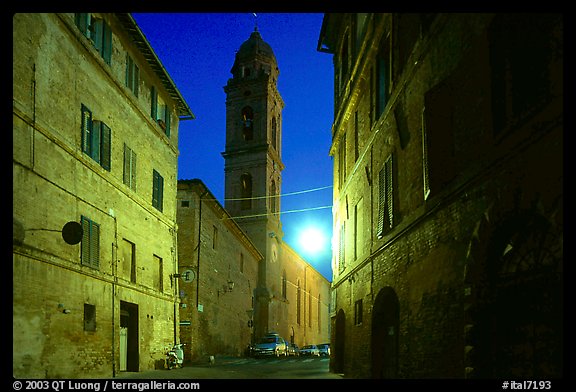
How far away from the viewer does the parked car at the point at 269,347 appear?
3512 cm

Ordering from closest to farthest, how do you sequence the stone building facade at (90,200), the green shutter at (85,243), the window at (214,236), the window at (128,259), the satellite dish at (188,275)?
the stone building facade at (90,200), the green shutter at (85,243), the window at (128,259), the satellite dish at (188,275), the window at (214,236)

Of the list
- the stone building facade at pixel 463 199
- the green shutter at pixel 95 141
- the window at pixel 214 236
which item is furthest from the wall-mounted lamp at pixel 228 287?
the stone building facade at pixel 463 199

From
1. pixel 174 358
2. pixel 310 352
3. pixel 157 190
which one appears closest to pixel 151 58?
pixel 157 190

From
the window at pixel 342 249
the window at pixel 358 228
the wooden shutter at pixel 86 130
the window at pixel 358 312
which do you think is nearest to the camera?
the wooden shutter at pixel 86 130

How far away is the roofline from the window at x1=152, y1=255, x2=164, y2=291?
6.38 m

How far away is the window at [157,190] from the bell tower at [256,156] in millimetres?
25492

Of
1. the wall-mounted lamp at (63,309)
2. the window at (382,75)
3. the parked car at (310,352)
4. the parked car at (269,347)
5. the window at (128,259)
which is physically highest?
the window at (382,75)

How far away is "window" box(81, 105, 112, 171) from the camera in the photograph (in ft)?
48.4

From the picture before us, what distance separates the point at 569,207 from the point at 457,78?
12.0 feet

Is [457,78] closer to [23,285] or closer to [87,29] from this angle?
[23,285]

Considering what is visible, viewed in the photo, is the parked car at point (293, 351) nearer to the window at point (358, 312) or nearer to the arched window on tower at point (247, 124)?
the arched window on tower at point (247, 124)

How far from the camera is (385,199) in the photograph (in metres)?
12.5

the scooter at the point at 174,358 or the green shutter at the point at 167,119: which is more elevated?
the green shutter at the point at 167,119

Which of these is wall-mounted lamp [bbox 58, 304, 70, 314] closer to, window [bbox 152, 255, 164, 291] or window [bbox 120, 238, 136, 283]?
window [bbox 120, 238, 136, 283]
